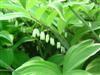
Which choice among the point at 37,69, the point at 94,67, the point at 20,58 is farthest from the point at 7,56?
the point at 94,67

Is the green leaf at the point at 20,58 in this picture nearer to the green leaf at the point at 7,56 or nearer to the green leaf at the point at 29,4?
Result: the green leaf at the point at 7,56

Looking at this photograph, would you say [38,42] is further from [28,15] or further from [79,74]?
[79,74]

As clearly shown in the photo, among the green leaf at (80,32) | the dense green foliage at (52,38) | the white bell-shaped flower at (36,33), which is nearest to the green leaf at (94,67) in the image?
the dense green foliage at (52,38)

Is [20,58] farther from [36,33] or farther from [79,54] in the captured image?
[79,54]

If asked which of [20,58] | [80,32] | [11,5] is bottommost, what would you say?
[20,58]

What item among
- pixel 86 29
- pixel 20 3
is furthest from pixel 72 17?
pixel 20 3

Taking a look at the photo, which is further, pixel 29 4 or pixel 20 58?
pixel 20 58

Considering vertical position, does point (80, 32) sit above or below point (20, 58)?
above
